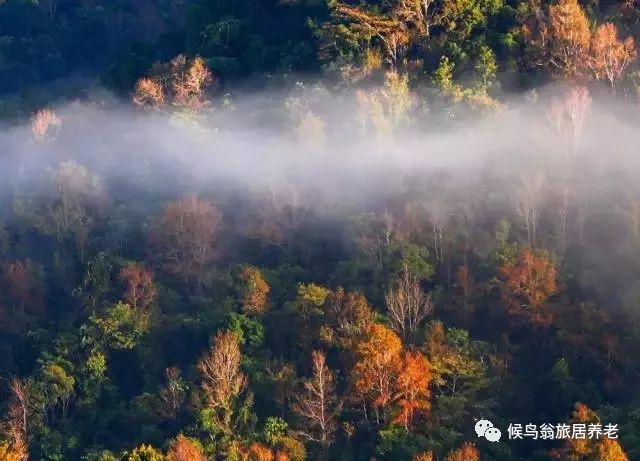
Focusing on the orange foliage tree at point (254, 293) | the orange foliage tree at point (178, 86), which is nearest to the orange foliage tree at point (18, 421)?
the orange foliage tree at point (254, 293)

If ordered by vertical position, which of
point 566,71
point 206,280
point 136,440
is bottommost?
point 136,440

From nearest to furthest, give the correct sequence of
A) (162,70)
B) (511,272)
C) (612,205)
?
(511,272) < (612,205) < (162,70)

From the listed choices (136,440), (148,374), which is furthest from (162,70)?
(136,440)

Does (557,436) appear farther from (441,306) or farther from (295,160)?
(295,160)

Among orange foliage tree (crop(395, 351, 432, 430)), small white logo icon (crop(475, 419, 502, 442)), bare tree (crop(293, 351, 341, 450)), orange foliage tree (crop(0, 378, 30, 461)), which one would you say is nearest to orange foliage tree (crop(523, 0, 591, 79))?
orange foliage tree (crop(395, 351, 432, 430))

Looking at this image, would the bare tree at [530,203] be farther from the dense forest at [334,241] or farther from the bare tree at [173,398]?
the bare tree at [173,398]

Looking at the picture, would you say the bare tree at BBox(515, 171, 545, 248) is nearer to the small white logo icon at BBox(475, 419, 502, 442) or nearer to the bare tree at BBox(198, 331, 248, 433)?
the small white logo icon at BBox(475, 419, 502, 442)

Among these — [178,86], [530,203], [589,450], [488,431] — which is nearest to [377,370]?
[488,431]
